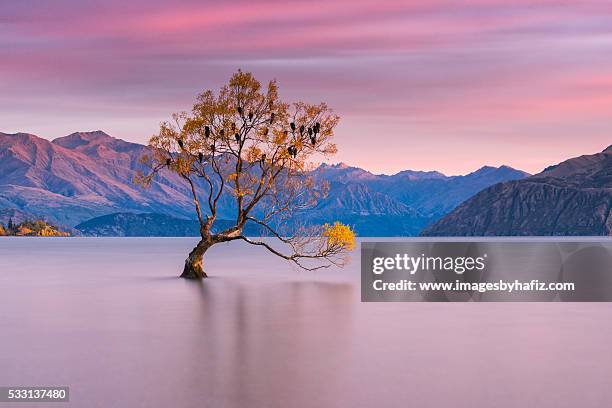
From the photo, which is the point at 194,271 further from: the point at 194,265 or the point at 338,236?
the point at 338,236

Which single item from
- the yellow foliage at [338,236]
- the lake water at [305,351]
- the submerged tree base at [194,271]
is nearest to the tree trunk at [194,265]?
the submerged tree base at [194,271]

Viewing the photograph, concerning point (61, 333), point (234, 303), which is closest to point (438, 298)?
point (234, 303)

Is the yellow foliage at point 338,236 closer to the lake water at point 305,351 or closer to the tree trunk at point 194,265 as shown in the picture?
the lake water at point 305,351

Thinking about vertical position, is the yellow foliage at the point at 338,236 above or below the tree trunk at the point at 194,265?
above

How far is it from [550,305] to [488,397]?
113 ft

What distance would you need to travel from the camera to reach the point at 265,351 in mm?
33156

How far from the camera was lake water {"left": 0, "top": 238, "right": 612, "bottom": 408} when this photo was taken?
2434cm

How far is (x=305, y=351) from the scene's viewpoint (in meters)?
33.4

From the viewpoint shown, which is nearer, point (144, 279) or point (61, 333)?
point (61, 333)

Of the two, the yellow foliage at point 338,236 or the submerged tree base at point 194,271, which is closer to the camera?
the yellow foliage at point 338,236

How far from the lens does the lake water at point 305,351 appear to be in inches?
958

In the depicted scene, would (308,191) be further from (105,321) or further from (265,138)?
(105,321)

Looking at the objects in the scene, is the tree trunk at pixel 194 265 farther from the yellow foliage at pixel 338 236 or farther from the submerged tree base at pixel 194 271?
the yellow foliage at pixel 338 236

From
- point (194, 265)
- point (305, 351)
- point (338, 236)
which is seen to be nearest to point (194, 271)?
point (194, 265)
